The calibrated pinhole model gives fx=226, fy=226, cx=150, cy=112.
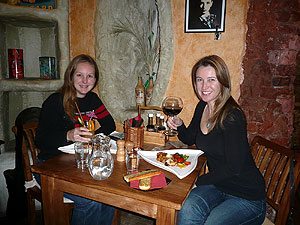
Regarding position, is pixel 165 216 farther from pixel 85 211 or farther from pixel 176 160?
pixel 85 211

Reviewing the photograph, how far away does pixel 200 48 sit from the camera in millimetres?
2105

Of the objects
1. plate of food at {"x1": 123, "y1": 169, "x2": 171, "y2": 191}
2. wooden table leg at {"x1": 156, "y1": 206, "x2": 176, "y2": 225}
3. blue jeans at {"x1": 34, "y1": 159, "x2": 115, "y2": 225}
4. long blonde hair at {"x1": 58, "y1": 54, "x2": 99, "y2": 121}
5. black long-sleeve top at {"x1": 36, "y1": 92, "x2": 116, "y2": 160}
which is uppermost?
long blonde hair at {"x1": 58, "y1": 54, "x2": 99, "y2": 121}

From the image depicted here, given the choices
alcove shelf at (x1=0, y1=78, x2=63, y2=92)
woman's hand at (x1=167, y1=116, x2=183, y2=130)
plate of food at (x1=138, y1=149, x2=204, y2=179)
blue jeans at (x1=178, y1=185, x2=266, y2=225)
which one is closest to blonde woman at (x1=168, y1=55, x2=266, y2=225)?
blue jeans at (x1=178, y1=185, x2=266, y2=225)

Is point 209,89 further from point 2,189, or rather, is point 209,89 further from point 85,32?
point 2,189

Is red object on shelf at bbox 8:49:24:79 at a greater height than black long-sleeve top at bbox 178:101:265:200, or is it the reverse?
red object on shelf at bbox 8:49:24:79

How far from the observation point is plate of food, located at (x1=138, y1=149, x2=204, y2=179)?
1.26m

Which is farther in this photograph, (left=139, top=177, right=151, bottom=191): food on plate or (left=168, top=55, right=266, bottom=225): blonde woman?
(left=168, top=55, right=266, bottom=225): blonde woman

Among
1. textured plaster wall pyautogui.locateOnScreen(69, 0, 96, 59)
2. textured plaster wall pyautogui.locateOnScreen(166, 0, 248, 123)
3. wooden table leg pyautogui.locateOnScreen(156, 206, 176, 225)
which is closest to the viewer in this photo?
wooden table leg pyautogui.locateOnScreen(156, 206, 176, 225)

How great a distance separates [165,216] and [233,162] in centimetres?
58

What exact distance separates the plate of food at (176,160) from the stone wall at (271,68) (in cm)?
78

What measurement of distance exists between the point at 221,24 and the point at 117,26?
1.10 metres

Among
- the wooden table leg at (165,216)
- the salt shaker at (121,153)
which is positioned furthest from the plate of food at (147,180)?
the salt shaker at (121,153)

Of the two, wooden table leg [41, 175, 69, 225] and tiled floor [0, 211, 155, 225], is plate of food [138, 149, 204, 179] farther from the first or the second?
tiled floor [0, 211, 155, 225]

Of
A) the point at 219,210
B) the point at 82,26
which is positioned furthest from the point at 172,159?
the point at 82,26
